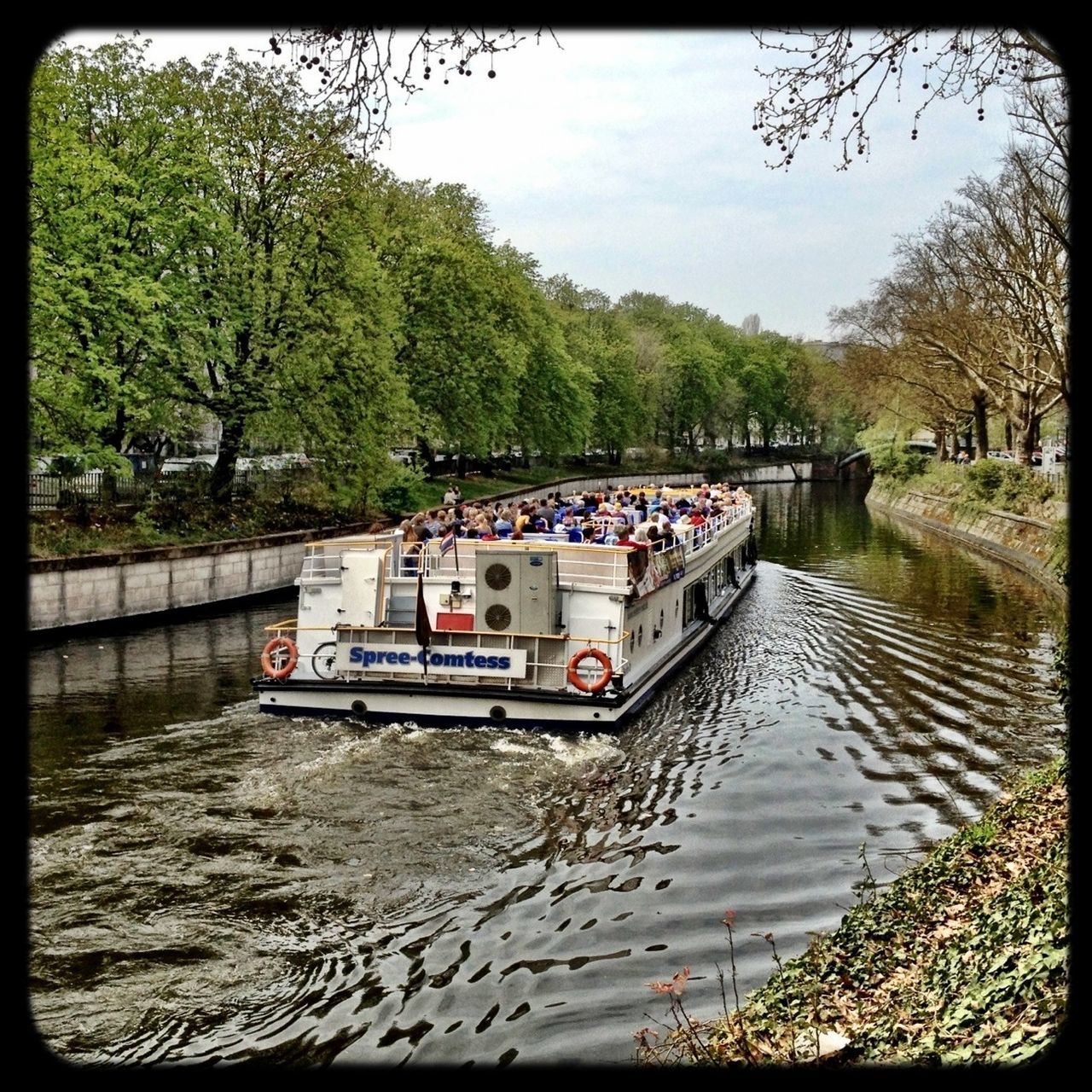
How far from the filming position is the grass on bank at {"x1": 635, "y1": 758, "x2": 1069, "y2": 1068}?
609 centimetres

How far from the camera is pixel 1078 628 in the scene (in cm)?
661

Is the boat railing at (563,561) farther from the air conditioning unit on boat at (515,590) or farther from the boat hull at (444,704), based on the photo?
the boat hull at (444,704)

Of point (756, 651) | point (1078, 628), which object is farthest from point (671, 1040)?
point (756, 651)

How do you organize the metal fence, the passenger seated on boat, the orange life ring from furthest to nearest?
the metal fence, the passenger seated on boat, the orange life ring

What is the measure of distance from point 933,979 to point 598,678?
11128 millimetres

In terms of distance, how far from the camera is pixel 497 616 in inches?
746

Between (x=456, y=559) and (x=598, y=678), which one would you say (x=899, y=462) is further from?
(x=598, y=678)

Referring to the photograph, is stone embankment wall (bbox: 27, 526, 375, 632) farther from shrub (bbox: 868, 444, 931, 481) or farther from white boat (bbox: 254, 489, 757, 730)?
shrub (bbox: 868, 444, 931, 481)

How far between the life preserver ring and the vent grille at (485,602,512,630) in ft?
4.52

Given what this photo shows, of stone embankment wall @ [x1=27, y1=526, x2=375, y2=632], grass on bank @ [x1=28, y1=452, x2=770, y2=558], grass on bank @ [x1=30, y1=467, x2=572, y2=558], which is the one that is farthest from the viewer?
grass on bank @ [x1=28, y1=452, x2=770, y2=558]

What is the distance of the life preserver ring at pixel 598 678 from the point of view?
18.2m

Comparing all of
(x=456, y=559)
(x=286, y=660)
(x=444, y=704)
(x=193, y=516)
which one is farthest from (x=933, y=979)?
(x=193, y=516)

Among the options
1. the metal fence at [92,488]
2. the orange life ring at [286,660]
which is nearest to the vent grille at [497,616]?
the orange life ring at [286,660]

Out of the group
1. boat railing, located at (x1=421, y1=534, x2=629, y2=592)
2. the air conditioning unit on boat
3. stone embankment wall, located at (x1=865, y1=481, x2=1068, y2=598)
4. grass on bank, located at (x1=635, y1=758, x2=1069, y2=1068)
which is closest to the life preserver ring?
the air conditioning unit on boat
